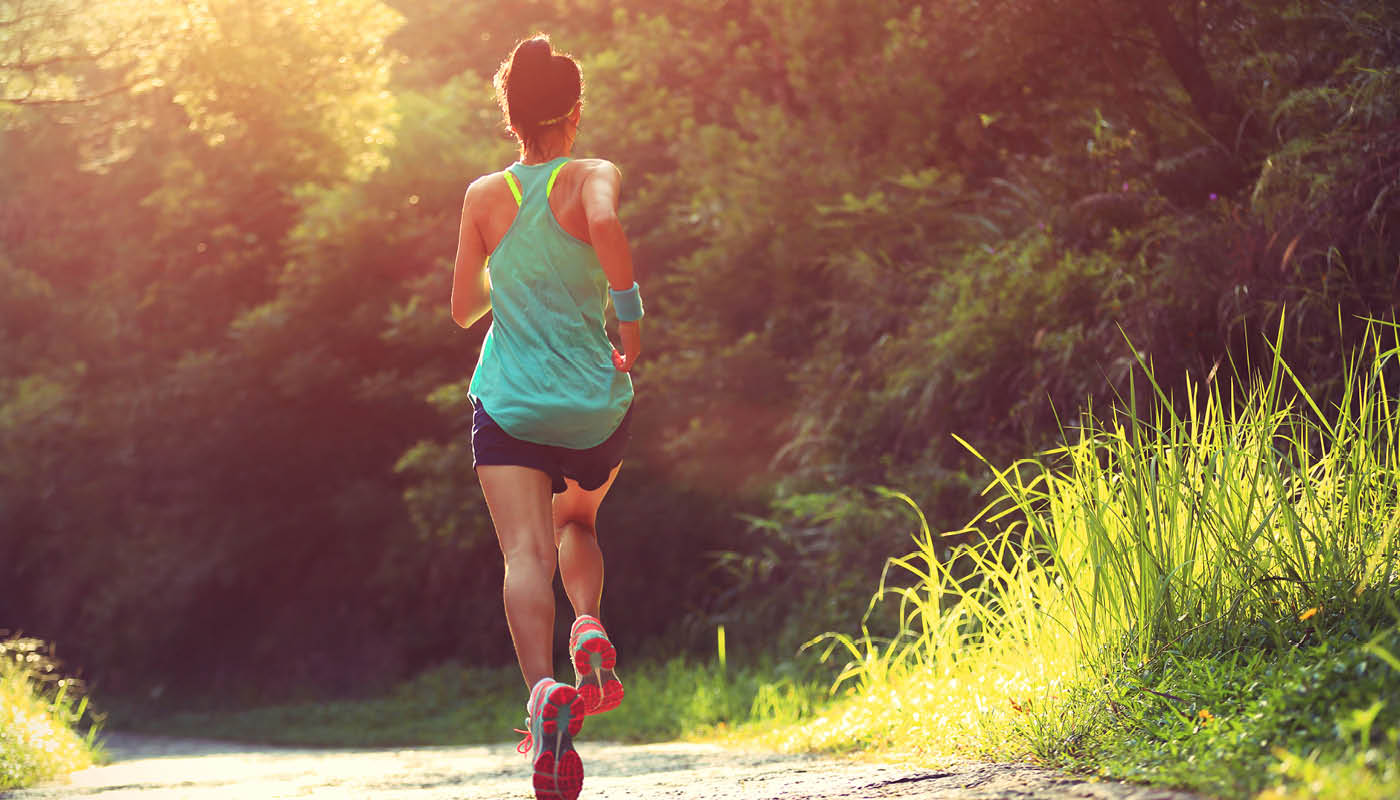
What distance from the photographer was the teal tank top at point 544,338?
3.56 metres

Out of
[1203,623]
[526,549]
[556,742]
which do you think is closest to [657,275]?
[526,549]

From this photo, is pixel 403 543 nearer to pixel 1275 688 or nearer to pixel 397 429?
pixel 397 429

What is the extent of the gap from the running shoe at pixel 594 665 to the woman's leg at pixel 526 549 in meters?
0.07

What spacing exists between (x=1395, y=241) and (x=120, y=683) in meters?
16.9

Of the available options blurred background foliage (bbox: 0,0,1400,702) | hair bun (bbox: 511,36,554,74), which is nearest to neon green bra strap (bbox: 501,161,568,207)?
hair bun (bbox: 511,36,554,74)

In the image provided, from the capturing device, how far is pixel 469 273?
12.3 ft

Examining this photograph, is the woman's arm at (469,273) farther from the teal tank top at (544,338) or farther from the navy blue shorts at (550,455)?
the navy blue shorts at (550,455)

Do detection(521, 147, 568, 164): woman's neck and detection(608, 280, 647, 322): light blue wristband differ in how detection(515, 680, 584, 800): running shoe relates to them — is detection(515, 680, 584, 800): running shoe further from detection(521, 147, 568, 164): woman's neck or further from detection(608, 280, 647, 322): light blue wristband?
detection(521, 147, 568, 164): woman's neck

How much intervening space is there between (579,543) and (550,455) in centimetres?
35

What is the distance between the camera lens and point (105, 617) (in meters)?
17.6

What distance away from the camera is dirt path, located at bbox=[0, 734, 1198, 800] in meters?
3.01

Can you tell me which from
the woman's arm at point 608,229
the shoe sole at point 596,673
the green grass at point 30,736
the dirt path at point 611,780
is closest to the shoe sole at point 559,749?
the shoe sole at point 596,673

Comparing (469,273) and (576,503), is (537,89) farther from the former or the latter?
(576,503)

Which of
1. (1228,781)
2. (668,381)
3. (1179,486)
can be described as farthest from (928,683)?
(668,381)
